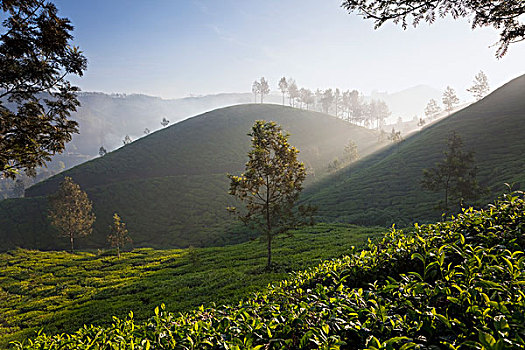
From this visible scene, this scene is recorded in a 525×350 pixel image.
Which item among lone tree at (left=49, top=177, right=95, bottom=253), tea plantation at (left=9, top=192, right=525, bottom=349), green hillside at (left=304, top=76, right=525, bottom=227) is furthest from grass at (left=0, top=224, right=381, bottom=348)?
green hillside at (left=304, top=76, right=525, bottom=227)

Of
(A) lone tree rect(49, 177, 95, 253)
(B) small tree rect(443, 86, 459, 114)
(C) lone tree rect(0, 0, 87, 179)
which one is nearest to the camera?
(C) lone tree rect(0, 0, 87, 179)

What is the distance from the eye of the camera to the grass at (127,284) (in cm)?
1634

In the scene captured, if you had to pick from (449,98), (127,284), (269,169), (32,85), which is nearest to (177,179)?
(127,284)

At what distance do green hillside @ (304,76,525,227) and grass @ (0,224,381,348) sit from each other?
53.6ft

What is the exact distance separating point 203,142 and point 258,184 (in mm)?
115028

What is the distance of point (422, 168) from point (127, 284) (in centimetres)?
6551

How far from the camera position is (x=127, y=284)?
22.9m

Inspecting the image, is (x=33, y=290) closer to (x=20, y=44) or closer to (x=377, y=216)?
(x=20, y=44)

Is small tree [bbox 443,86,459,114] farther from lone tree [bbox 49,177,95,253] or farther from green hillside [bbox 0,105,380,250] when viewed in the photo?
lone tree [bbox 49,177,95,253]

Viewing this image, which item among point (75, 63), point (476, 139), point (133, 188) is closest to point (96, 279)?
point (75, 63)

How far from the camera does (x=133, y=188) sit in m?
82.1

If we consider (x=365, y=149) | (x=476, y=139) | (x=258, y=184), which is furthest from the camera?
(x=365, y=149)

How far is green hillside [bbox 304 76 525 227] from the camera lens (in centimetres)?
4159

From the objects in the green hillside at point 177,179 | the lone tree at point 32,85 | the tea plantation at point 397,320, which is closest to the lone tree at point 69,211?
the green hillside at point 177,179
